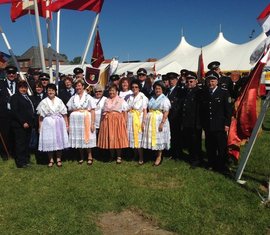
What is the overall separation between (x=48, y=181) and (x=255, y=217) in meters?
3.66

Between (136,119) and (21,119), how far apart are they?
2400mm

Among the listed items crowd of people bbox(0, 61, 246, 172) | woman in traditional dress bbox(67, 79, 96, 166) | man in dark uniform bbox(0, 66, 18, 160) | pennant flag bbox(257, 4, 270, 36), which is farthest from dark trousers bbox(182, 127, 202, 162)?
man in dark uniform bbox(0, 66, 18, 160)

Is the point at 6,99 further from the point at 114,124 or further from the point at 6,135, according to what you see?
the point at 114,124

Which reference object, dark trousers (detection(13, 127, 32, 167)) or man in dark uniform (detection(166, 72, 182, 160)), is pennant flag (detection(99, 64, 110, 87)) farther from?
dark trousers (detection(13, 127, 32, 167))

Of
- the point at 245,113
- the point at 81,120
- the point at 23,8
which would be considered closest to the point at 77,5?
the point at 23,8

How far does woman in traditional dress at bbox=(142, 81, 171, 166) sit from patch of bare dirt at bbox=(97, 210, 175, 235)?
8.02 ft

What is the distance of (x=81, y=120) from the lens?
Answer: 740 centimetres

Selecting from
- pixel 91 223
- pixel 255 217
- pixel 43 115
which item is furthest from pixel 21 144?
pixel 255 217

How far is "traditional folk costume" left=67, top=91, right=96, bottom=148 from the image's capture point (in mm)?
7406

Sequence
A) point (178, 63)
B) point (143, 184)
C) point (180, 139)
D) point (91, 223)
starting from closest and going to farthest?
point (91, 223)
point (143, 184)
point (180, 139)
point (178, 63)

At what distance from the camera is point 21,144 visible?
745 centimetres

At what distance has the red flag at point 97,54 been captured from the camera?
34.5 ft

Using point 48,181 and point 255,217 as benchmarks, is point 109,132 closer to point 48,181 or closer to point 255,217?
point 48,181

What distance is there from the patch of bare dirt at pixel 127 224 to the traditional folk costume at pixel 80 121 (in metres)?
2.66
